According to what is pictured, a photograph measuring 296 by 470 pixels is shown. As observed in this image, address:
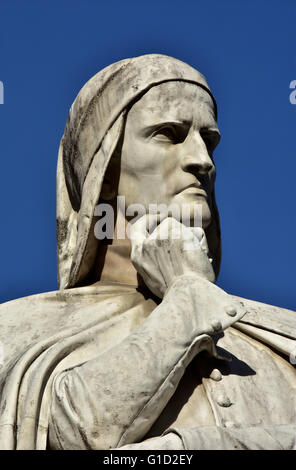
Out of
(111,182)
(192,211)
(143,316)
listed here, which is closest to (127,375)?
(143,316)

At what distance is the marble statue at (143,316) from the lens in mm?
10656

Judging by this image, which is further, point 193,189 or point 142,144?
point 142,144

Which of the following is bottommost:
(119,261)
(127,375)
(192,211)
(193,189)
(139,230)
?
(127,375)

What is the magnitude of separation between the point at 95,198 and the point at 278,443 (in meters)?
2.81

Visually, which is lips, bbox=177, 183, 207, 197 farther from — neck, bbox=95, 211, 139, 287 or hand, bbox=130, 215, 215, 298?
neck, bbox=95, 211, 139, 287

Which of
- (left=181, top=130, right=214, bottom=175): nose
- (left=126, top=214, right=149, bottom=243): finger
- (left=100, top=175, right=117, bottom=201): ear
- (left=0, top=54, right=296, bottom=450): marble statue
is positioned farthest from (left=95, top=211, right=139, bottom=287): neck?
(left=181, top=130, right=214, bottom=175): nose

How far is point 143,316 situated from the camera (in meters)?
11.9

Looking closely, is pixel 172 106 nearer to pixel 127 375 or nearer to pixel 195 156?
pixel 195 156

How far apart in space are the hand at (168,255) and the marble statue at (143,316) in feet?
0.03

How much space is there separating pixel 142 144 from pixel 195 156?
1.43ft

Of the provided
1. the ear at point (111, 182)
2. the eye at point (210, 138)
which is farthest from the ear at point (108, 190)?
the eye at point (210, 138)

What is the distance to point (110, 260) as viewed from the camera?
495 inches

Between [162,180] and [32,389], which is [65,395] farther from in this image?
[162,180]
